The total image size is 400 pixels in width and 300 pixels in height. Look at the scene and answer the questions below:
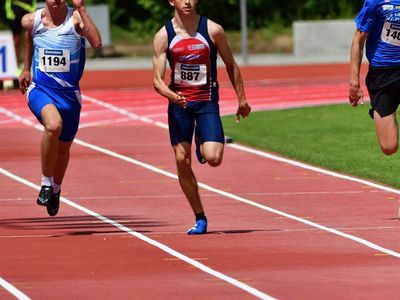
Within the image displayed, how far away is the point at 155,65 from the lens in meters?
13.0

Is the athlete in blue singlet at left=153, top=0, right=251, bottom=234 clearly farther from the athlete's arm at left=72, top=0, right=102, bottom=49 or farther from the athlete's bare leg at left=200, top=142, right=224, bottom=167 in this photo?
the athlete's arm at left=72, top=0, right=102, bottom=49

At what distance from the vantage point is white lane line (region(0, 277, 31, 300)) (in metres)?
10.1

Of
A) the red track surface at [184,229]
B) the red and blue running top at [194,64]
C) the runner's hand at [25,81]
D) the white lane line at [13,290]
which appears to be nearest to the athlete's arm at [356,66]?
the red track surface at [184,229]

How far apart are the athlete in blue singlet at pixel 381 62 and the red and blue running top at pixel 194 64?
1.38 metres

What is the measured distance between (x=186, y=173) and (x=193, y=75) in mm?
798

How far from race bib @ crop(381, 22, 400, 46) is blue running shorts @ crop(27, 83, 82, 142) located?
2.60m

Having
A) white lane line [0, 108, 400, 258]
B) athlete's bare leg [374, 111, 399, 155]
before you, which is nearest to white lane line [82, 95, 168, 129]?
white lane line [0, 108, 400, 258]

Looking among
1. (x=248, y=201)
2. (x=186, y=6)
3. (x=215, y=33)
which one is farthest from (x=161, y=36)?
(x=248, y=201)

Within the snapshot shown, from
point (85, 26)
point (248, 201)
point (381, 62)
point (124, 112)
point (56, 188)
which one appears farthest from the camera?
point (124, 112)

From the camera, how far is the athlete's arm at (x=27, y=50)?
45.0 ft

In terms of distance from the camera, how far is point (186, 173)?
13.2 metres

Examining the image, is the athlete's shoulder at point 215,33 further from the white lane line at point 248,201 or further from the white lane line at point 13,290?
the white lane line at point 13,290

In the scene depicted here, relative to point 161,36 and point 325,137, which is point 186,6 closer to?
point 161,36

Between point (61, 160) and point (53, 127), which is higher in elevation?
point (53, 127)
